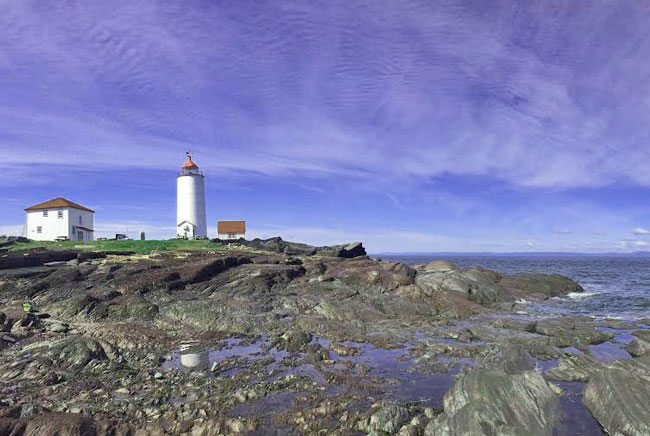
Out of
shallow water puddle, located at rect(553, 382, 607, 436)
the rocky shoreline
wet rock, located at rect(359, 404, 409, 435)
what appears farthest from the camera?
the rocky shoreline

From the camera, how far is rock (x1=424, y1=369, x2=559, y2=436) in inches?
366

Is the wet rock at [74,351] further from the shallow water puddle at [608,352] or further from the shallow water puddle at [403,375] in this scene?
the shallow water puddle at [608,352]

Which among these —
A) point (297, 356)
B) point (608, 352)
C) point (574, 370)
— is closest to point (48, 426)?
point (297, 356)

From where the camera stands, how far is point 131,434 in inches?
397

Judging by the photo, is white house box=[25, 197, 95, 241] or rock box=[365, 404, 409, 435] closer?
rock box=[365, 404, 409, 435]

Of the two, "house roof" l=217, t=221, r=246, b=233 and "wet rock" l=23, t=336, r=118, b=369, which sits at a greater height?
"house roof" l=217, t=221, r=246, b=233

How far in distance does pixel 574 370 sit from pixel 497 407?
613 centimetres

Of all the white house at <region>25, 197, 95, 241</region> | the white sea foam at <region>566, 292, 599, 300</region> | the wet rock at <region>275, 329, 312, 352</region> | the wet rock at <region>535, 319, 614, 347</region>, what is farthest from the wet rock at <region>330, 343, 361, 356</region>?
the white house at <region>25, 197, 95, 241</region>

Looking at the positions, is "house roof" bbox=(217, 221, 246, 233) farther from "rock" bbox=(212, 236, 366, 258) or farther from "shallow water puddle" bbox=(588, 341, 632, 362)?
"shallow water puddle" bbox=(588, 341, 632, 362)

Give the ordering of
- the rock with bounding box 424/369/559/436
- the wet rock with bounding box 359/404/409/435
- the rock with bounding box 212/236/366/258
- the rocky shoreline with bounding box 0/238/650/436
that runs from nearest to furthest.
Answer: the rock with bounding box 424/369/559/436 < the wet rock with bounding box 359/404/409/435 < the rocky shoreline with bounding box 0/238/650/436 < the rock with bounding box 212/236/366/258

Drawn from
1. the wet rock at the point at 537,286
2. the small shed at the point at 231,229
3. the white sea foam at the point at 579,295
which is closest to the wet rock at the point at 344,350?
the wet rock at the point at 537,286

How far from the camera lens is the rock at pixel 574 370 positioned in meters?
13.8

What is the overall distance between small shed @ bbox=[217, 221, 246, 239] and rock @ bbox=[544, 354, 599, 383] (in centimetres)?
6001

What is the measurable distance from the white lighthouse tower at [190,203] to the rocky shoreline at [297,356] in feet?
96.9
